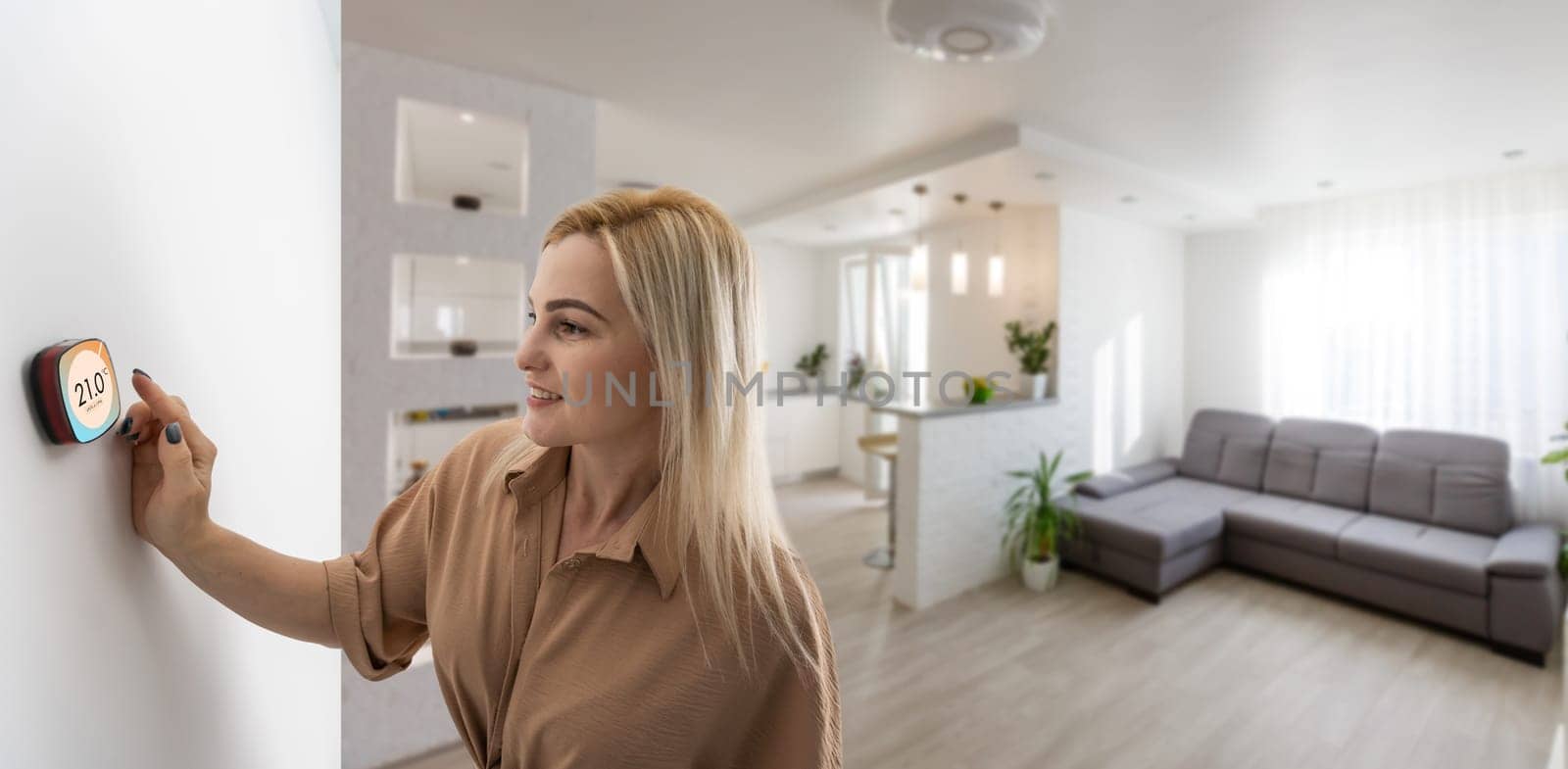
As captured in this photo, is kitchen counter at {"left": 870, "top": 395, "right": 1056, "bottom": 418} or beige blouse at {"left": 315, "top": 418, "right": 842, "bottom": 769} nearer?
beige blouse at {"left": 315, "top": 418, "right": 842, "bottom": 769}

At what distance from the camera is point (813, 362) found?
703cm

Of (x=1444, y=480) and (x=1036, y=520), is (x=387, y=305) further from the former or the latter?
(x=1444, y=480)

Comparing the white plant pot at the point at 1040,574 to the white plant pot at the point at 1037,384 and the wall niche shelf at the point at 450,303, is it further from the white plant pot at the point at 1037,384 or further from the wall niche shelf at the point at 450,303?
the wall niche shelf at the point at 450,303

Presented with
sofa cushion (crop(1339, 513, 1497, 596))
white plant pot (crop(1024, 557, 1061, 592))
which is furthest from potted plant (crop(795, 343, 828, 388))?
sofa cushion (crop(1339, 513, 1497, 596))

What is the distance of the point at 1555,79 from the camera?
2.43m

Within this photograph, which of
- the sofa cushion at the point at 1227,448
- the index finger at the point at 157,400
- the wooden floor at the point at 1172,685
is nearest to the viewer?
the index finger at the point at 157,400

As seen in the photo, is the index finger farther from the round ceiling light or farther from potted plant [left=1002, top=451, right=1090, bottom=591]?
potted plant [left=1002, top=451, right=1090, bottom=591]

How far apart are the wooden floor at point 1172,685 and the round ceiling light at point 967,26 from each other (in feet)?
8.18

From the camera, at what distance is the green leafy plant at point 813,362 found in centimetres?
703

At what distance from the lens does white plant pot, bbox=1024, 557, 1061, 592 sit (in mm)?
3873

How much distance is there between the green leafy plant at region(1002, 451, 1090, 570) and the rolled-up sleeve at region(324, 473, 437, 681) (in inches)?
142

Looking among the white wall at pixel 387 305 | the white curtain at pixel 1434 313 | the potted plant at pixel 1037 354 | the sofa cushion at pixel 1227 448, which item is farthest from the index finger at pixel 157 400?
the white curtain at pixel 1434 313

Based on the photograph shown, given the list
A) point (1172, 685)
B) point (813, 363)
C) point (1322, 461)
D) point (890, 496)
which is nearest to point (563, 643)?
point (1172, 685)

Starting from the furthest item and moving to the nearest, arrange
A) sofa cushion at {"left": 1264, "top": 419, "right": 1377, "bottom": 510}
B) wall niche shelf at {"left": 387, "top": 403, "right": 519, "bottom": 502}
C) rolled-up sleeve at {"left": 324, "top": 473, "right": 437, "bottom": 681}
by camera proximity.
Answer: sofa cushion at {"left": 1264, "top": 419, "right": 1377, "bottom": 510} → wall niche shelf at {"left": 387, "top": 403, "right": 519, "bottom": 502} → rolled-up sleeve at {"left": 324, "top": 473, "right": 437, "bottom": 681}
